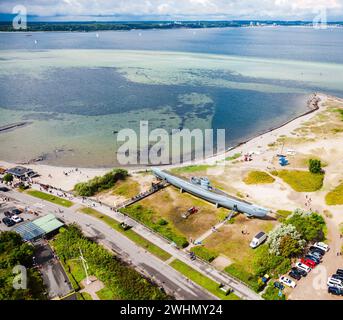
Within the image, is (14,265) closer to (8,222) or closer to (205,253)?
(8,222)

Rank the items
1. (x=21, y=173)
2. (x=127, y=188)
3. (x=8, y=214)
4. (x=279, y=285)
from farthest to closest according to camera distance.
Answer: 1. (x=21, y=173)
2. (x=127, y=188)
3. (x=8, y=214)
4. (x=279, y=285)

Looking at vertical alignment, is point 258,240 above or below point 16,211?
below

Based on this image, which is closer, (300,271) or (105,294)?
(105,294)

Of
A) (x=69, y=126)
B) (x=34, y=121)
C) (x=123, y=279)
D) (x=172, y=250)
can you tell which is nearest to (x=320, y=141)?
(x=172, y=250)

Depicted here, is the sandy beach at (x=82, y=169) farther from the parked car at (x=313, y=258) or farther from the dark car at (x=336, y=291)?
the dark car at (x=336, y=291)

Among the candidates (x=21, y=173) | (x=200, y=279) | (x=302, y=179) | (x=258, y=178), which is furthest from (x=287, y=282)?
(x=21, y=173)

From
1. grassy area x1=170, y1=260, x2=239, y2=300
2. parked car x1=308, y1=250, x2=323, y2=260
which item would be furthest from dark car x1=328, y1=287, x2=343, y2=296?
grassy area x1=170, y1=260, x2=239, y2=300

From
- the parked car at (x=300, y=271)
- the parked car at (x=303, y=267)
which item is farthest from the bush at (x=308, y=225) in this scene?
the parked car at (x=300, y=271)

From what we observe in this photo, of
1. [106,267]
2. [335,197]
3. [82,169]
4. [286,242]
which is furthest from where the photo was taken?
[82,169]
